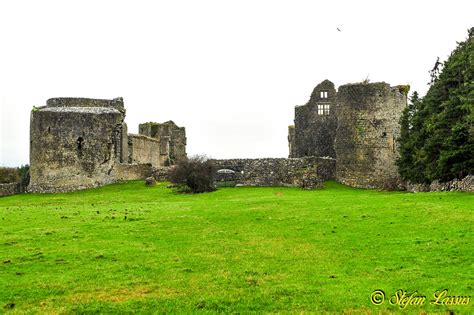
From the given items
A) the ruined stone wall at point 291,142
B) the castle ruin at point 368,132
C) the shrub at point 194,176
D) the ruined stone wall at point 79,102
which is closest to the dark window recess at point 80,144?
the ruined stone wall at point 79,102

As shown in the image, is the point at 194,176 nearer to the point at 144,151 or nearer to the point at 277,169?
the point at 277,169

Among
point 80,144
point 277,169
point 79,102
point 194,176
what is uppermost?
point 79,102

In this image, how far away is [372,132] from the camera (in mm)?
42688

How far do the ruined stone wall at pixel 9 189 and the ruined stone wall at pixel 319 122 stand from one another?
87.2 ft

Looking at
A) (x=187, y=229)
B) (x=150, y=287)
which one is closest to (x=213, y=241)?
(x=187, y=229)

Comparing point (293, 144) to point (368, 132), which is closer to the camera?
point (368, 132)

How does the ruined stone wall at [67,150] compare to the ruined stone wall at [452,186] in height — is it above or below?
above

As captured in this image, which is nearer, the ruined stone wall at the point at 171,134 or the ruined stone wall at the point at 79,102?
the ruined stone wall at the point at 79,102

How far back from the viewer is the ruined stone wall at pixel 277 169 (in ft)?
144

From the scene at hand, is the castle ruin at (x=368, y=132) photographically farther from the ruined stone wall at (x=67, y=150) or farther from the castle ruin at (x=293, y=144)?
the ruined stone wall at (x=67, y=150)

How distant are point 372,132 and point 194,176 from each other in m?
14.7

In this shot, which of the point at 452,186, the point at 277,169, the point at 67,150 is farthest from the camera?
the point at 67,150

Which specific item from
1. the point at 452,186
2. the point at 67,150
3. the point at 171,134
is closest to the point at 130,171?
the point at 67,150

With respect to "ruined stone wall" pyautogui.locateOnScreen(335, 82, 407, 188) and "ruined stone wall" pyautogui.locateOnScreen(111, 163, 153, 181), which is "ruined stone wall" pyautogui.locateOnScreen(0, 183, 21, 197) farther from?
"ruined stone wall" pyautogui.locateOnScreen(335, 82, 407, 188)
